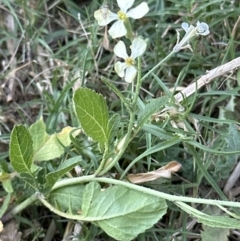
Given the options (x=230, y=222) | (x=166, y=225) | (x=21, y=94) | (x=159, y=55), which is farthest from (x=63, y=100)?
(x=230, y=222)

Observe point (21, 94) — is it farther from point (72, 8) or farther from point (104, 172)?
point (104, 172)

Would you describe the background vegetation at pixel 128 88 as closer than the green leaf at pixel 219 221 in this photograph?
No

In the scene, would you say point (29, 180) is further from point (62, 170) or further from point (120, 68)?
point (120, 68)

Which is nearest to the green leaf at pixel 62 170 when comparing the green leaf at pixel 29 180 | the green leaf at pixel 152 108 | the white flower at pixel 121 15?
the green leaf at pixel 29 180

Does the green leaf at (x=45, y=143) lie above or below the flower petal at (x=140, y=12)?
below

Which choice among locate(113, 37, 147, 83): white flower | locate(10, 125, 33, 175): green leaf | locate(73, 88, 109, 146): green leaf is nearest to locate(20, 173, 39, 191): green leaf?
locate(10, 125, 33, 175): green leaf

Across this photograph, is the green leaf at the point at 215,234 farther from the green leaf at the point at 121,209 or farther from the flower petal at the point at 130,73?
the flower petal at the point at 130,73

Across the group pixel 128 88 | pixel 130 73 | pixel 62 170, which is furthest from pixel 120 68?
pixel 128 88
